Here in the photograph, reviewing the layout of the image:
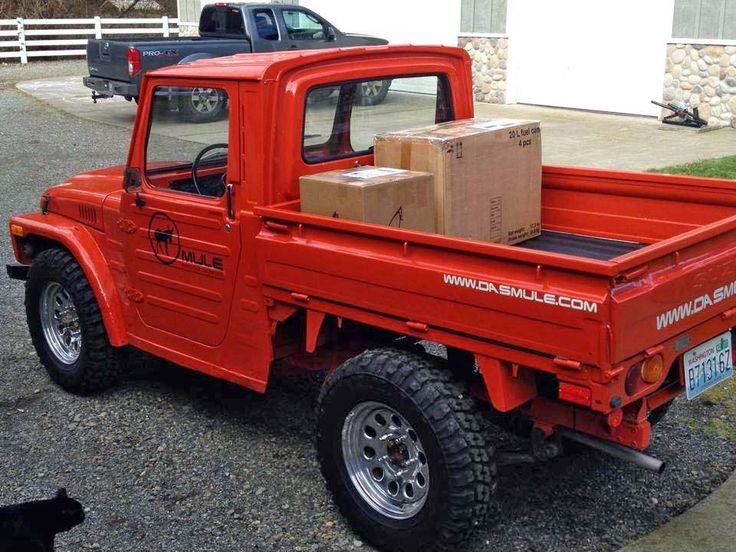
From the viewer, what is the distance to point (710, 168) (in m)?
10.4

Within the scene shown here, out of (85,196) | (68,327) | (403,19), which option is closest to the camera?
(85,196)

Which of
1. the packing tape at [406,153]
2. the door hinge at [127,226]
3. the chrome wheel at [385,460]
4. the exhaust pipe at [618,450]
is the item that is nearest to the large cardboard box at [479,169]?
the packing tape at [406,153]

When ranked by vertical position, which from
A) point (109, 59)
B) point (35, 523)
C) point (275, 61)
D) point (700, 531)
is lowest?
point (700, 531)

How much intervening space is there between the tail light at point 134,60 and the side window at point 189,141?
10.2 m

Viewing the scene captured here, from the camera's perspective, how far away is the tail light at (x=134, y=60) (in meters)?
14.8

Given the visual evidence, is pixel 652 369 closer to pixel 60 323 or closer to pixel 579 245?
pixel 579 245

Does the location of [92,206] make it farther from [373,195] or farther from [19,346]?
[373,195]

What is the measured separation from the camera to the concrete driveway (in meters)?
11.7

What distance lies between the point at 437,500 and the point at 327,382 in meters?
0.70

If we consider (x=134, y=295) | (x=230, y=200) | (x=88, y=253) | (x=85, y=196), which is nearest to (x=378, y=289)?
(x=230, y=200)

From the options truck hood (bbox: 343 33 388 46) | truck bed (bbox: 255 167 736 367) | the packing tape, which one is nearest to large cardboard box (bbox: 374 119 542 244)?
the packing tape

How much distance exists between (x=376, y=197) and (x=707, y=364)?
1479 millimetres

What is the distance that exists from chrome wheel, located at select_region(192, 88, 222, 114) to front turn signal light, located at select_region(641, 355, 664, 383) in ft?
7.46

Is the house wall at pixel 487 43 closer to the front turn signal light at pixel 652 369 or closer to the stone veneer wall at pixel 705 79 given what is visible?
the stone veneer wall at pixel 705 79
